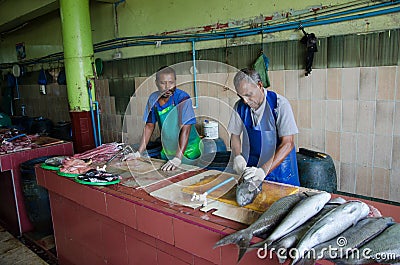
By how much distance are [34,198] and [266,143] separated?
111 inches

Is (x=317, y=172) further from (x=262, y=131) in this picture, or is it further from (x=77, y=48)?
A: (x=77, y=48)

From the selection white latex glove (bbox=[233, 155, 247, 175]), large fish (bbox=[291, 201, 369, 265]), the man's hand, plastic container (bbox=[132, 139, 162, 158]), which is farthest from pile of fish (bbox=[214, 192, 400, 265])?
plastic container (bbox=[132, 139, 162, 158])

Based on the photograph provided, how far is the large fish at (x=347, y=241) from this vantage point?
1.19 metres

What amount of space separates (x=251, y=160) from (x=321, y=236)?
1340 millimetres

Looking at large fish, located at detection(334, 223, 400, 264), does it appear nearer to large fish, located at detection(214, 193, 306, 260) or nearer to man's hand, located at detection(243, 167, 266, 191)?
large fish, located at detection(214, 193, 306, 260)

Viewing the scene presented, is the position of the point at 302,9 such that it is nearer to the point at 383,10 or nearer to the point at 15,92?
the point at 383,10

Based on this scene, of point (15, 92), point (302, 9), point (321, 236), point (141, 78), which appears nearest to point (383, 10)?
point (302, 9)

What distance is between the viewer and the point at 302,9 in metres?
3.18

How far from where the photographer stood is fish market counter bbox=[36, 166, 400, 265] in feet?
5.27

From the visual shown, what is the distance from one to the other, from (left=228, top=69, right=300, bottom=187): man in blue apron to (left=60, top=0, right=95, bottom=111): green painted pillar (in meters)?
2.81

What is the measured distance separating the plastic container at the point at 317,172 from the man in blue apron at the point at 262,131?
1.09 ft

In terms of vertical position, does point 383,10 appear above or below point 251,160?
above

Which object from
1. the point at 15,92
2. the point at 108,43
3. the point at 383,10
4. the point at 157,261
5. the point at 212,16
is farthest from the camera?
the point at 15,92

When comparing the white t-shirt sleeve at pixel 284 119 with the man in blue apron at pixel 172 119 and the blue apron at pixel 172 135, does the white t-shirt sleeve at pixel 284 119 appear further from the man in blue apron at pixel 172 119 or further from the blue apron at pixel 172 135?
the blue apron at pixel 172 135
